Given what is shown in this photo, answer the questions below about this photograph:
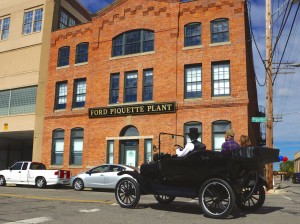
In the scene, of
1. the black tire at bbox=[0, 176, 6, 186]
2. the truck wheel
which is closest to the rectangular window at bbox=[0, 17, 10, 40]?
the black tire at bbox=[0, 176, 6, 186]

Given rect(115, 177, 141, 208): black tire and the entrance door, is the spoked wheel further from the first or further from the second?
the entrance door

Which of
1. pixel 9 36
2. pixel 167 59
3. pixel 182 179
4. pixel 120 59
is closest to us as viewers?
Result: pixel 182 179

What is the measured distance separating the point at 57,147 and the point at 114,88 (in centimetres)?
613

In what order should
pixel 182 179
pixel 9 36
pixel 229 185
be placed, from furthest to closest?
1. pixel 9 36
2. pixel 182 179
3. pixel 229 185

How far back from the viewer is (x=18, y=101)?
28172mm

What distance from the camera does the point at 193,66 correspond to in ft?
73.0

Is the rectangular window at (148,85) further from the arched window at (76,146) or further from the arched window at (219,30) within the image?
the arched window at (76,146)

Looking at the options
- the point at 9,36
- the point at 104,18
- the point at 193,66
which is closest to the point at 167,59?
the point at 193,66

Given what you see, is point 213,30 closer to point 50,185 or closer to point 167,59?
point 167,59

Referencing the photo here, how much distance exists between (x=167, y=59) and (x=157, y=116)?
3.73 meters

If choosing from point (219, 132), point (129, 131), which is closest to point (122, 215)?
point (219, 132)

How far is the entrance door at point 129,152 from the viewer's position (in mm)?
22906

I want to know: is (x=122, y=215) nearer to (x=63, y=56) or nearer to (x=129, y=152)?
(x=129, y=152)

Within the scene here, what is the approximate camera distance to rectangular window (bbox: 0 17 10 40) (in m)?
30.6
